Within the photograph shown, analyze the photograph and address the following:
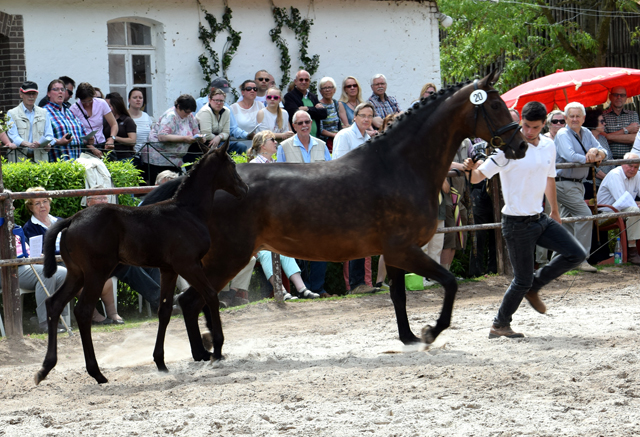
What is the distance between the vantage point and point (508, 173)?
657 centimetres

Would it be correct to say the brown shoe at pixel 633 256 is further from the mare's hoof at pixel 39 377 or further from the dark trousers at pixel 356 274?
the mare's hoof at pixel 39 377

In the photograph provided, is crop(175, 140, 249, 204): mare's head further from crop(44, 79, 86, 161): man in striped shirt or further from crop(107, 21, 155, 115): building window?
crop(107, 21, 155, 115): building window

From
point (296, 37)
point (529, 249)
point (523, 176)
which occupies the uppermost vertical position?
point (296, 37)

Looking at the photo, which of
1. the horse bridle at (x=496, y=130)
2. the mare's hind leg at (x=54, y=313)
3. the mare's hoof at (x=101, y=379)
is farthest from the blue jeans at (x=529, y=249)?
the mare's hind leg at (x=54, y=313)

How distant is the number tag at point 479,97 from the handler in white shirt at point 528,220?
477mm

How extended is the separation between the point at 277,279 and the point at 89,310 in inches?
139

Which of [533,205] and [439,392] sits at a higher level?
[533,205]

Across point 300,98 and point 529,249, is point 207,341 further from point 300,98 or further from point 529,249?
point 300,98

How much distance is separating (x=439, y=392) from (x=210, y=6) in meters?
11.4

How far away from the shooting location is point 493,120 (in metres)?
6.35

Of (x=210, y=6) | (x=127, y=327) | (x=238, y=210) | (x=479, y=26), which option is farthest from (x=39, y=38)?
(x=479, y=26)

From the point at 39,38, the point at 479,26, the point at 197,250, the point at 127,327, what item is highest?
the point at 479,26

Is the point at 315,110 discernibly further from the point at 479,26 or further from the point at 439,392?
the point at 479,26

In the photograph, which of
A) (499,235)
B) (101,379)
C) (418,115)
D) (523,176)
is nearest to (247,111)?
(499,235)
